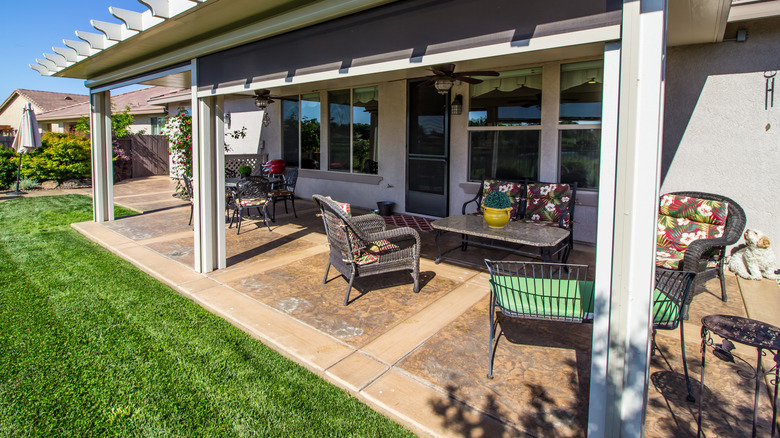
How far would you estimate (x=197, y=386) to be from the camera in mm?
2840

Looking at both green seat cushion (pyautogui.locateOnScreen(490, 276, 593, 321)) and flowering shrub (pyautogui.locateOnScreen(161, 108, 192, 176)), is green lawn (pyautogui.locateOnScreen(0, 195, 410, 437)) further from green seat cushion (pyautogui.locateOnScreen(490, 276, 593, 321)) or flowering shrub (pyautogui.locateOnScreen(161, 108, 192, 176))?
flowering shrub (pyautogui.locateOnScreen(161, 108, 192, 176))

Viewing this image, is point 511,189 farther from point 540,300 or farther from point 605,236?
point 605,236

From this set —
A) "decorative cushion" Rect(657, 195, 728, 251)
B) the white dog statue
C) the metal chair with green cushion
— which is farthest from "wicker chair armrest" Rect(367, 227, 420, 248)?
the white dog statue

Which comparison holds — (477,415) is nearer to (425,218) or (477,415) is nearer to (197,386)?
(197,386)

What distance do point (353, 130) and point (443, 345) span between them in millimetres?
6796

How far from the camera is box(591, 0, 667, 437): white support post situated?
2.00m

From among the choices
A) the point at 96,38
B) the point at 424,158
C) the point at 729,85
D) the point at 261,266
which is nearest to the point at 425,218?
the point at 424,158

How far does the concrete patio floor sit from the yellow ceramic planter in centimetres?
63

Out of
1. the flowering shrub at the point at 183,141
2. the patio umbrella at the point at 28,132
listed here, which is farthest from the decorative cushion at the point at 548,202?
the patio umbrella at the point at 28,132

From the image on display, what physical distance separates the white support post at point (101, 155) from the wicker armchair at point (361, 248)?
583 cm

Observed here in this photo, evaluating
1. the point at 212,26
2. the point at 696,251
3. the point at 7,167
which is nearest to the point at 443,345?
the point at 696,251

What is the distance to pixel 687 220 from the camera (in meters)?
4.73

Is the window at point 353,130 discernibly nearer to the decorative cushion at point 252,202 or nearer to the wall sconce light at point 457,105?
the wall sconce light at point 457,105

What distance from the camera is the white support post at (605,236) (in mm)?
2131
